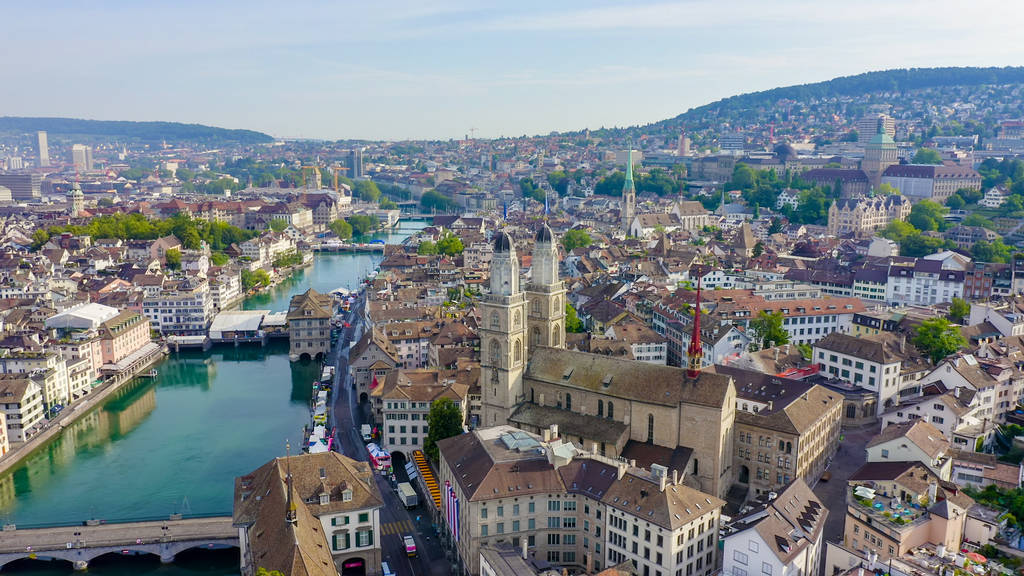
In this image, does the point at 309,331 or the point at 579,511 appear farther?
A: the point at 309,331

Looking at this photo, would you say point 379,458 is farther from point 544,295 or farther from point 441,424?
point 544,295

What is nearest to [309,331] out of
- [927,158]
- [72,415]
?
[72,415]

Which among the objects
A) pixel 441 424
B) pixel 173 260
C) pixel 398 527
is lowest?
pixel 398 527

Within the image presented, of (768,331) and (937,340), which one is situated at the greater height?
(937,340)

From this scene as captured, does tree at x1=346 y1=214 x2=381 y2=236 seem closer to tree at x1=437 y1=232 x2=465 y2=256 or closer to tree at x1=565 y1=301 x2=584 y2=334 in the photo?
tree at x1=437 y1=232 x2=465 y2=256

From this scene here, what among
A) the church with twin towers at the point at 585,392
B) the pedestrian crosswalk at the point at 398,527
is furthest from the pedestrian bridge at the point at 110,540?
the church with twin towers at the point at 585,392

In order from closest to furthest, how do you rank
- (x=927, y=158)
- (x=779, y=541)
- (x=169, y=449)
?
1. (x=779, y=541)
2. (x=169, y=449)
3. (x=927, y=158)

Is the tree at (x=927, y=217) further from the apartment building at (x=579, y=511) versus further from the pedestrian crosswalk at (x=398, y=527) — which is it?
the pedestrian crosswalk at (x=398, y=527)
